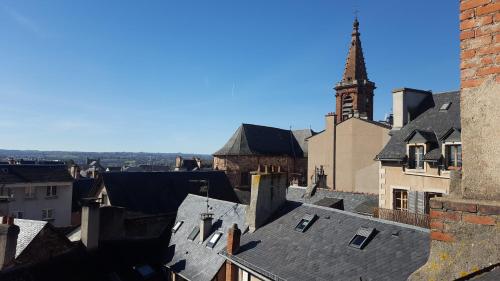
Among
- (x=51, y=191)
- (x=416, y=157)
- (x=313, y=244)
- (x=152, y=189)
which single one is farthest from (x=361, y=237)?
(x=51, y=191)

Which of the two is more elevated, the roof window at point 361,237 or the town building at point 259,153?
the town building at point 259,153

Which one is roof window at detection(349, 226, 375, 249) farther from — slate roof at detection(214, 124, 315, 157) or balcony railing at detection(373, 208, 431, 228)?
slate roof at detection(214, 124, 315, 157)

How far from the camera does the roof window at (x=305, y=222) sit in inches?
520

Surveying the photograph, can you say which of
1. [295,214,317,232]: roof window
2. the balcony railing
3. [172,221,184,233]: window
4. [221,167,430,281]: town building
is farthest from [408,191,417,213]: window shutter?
[172,221,184,233]: window

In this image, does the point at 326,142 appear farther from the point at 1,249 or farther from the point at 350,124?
the point at 1,249

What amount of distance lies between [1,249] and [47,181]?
21.9 meters

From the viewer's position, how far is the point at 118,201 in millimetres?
23672

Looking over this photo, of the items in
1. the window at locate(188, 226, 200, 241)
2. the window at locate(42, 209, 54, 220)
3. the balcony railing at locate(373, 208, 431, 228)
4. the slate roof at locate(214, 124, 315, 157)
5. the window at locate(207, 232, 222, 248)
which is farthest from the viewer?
the slate roof at locate(214, 124, 315, 157)

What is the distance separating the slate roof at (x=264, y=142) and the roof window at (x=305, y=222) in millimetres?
26437

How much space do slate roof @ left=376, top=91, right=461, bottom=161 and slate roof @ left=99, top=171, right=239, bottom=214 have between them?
47.5ft

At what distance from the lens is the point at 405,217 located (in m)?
16.4

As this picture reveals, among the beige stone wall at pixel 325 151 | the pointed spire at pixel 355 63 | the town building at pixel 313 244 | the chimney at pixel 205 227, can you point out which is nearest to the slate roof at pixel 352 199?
the town building at pixel 313 244

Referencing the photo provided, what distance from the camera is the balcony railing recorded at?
15.4 meters

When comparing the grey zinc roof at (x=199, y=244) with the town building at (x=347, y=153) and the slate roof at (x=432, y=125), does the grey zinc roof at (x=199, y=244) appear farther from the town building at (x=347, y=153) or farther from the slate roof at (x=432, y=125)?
the slate roof at (x=432, y=125)
